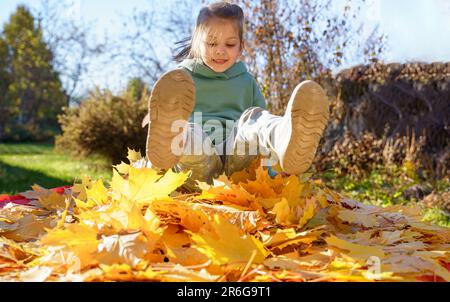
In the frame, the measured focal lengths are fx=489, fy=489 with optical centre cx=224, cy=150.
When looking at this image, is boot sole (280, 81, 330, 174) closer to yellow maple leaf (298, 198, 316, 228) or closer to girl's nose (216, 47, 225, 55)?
yellow maple leaf (298, 198, 316, 228)

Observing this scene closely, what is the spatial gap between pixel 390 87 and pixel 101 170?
11.3 ft

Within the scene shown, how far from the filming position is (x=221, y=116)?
2094 millimetres

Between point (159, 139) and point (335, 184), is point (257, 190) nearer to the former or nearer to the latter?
point (159, 139)

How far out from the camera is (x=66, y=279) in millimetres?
1006

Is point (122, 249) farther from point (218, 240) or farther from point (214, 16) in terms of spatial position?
point (214, 16)

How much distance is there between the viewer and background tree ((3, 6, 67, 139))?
13156 mm

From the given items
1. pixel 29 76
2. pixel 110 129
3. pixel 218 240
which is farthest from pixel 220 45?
pixel 29 76

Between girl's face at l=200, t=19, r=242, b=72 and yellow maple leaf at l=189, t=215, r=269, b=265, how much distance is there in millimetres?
983

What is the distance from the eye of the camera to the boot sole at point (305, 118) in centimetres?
127

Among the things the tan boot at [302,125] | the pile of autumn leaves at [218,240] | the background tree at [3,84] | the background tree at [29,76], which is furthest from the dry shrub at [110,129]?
the background tree at [29,76]

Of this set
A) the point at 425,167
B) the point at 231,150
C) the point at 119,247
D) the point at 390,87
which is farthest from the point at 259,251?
the point at 390,87

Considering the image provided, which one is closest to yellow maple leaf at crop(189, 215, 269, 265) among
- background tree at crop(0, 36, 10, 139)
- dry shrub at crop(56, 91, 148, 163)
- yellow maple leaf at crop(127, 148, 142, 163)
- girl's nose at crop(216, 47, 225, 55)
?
yellow maple leaf at crop(127, 148, 142, 163)

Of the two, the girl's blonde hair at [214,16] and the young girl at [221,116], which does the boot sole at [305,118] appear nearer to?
the young girl at [221,116]

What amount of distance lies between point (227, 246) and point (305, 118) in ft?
1.33
